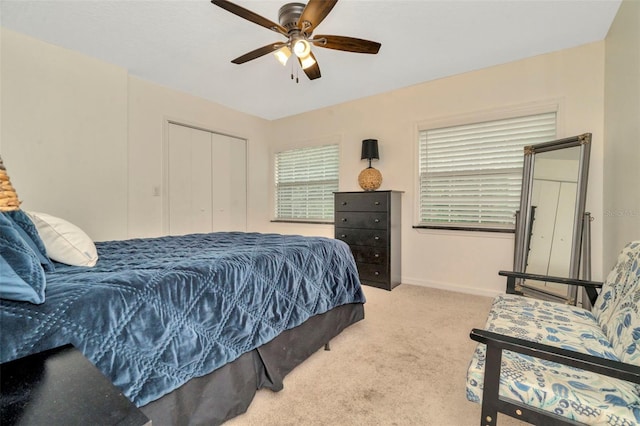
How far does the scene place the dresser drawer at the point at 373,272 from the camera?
139 inches

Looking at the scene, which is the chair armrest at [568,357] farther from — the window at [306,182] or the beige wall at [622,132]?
the window at [306,182]

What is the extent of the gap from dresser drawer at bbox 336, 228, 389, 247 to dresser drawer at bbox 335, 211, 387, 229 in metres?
0.06

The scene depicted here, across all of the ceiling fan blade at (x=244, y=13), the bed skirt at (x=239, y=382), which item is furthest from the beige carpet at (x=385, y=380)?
the ceiling fan blade at (x=244, y=13)

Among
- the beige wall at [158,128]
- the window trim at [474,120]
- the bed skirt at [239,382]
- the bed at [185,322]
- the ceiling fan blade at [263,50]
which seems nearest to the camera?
the bed at [185,322]

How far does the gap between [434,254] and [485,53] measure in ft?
7.23

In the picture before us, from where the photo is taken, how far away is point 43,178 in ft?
8.91

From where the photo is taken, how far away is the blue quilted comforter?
3.08ft

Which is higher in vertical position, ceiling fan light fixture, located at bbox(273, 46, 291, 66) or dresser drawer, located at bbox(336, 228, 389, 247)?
ceiling fan light fixture, located at bbox(273, 46, 291, 66)

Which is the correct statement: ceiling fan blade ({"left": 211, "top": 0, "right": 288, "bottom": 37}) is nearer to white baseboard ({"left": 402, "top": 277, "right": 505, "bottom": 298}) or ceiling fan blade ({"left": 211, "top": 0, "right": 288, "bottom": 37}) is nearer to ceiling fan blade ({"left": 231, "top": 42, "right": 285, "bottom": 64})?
ceiling fan blade ({"left": 231, "top": 42, "right": 285, "bottom": 64})

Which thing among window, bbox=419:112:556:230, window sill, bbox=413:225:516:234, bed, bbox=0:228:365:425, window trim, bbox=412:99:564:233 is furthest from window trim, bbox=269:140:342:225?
bed, bbox=0:228:365:425

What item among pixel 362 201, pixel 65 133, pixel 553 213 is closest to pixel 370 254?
pixel 362 201

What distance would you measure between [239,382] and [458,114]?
11.2 ft

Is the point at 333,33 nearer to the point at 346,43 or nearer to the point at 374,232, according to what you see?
the point at 346,43

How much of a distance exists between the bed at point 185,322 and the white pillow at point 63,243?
5cm
